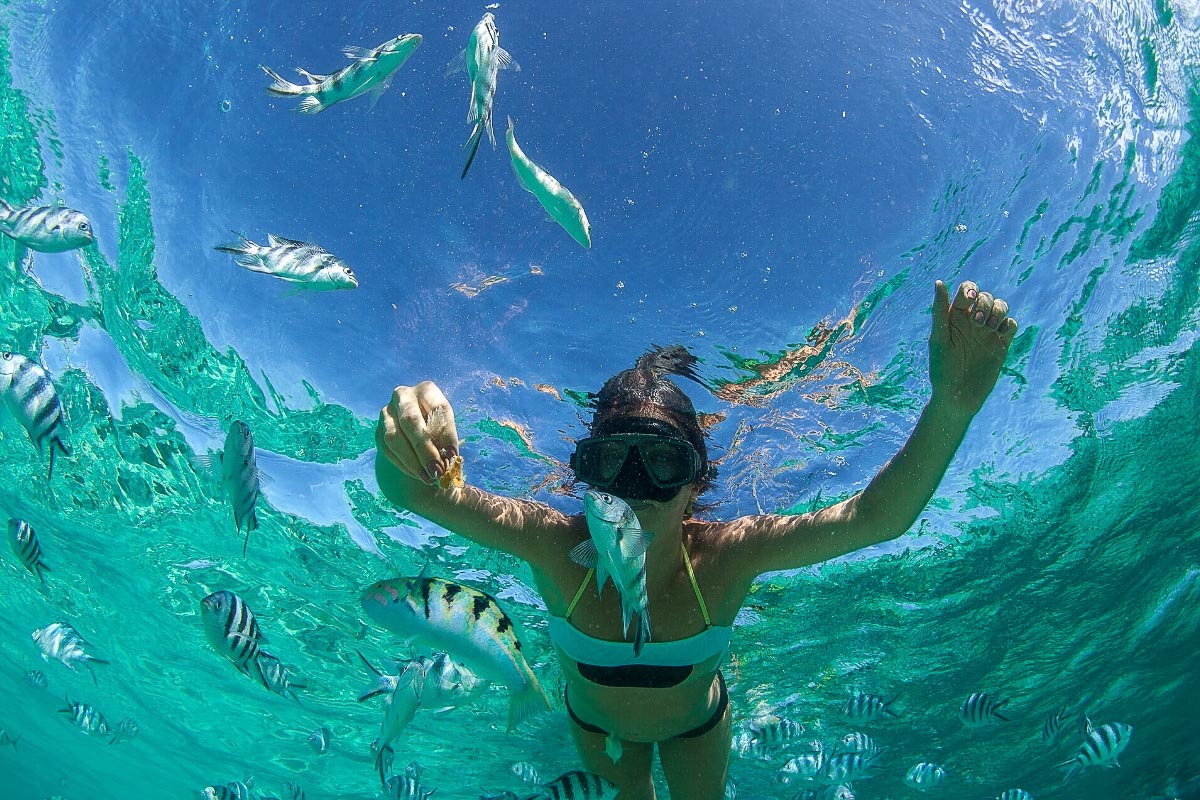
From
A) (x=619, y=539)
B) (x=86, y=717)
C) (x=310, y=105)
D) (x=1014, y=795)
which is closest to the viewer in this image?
(x=619, y=539)

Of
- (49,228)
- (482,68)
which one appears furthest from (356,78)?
(49,228)

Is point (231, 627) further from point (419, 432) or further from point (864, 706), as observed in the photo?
point (864, 706)

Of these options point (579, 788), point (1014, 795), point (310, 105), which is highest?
point (310, 105)

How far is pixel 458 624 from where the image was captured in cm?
316

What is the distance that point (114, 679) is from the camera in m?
30.1

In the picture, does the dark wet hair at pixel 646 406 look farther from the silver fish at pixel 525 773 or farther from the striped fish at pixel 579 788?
the silver fish at pixel 525 773

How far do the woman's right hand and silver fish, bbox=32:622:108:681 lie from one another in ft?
31.2

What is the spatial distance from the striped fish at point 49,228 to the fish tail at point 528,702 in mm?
5041

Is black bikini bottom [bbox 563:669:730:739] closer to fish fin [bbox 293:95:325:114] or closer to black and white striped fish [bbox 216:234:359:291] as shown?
black and white striped fish [bbox 216:234:359:291]

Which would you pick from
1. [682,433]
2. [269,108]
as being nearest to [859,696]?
[682,433]

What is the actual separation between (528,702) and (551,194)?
137 inches

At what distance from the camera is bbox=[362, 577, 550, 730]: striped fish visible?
3088mm

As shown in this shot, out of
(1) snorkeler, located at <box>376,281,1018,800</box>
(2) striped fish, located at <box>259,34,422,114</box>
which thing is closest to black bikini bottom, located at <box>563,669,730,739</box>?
(1) snorkeler, located at <box>376,281,1018,800</box>

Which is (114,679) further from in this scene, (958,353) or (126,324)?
(958,353)
